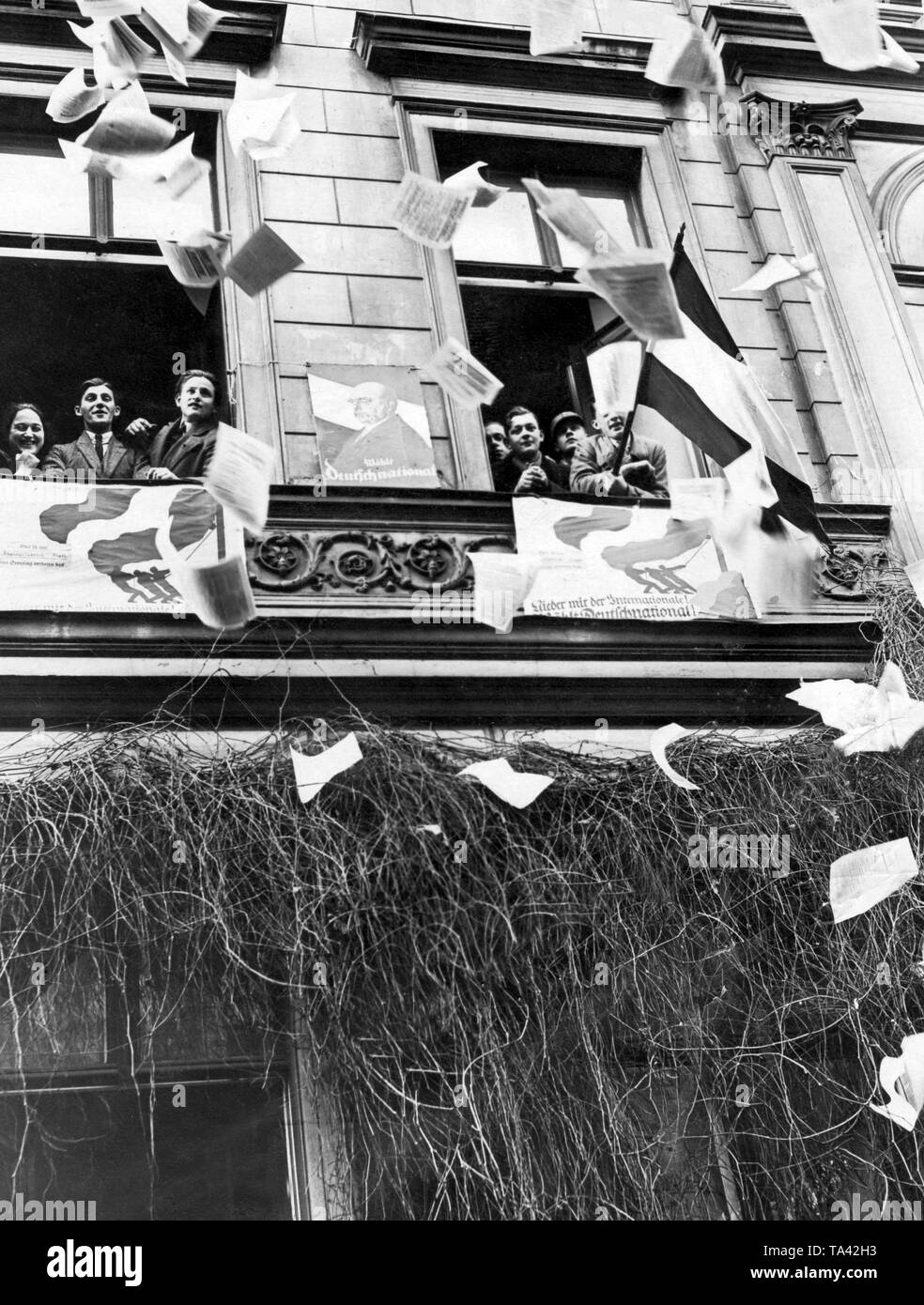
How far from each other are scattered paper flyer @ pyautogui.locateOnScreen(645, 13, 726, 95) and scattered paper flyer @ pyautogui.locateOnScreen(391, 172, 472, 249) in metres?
1.52

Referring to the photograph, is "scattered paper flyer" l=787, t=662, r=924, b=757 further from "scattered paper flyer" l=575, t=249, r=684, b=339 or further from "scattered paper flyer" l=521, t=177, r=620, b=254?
"scattered paper flyer" l=521, t=177, r=620, b=254

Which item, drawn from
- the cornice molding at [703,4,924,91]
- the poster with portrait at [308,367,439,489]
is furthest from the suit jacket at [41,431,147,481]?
the cornice molding at [703,4,924,91]

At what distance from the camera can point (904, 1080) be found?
478 centimetres

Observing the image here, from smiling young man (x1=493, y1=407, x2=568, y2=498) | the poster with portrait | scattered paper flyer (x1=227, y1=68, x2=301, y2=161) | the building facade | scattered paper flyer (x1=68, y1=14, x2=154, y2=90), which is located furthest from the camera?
scattered paper flyer (x1=227, y1=68, x2=301, y2=161)

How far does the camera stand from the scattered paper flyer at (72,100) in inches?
251

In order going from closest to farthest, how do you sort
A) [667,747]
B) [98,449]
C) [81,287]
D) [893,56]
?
[667,747]
[98,449]
[81,287]
[893,56]

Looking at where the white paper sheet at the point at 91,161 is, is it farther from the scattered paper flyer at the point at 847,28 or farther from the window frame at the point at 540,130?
the scattered paper flyer at the point at 847,28

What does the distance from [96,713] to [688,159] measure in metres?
4.42

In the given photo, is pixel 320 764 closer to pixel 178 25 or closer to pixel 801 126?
pixel 178 25

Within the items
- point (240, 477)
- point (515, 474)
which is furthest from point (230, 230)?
point (515, 474)

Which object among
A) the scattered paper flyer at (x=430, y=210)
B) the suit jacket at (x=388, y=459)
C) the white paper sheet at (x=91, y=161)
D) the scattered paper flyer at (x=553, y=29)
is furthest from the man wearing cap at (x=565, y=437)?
the white paper sheet at (x=91, y=161)

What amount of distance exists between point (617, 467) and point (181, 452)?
1897 millimetres

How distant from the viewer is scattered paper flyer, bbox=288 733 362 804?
4664 mm
